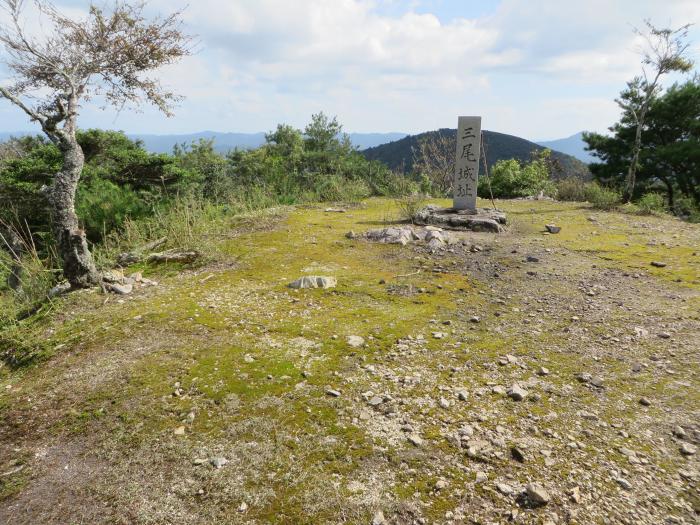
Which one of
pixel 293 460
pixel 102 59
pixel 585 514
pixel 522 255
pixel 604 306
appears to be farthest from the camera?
pixel 522 255

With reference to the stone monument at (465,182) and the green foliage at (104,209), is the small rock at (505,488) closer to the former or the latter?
the stone monument at (465,182)

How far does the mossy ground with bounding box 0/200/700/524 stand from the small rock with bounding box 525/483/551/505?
0.04 meters

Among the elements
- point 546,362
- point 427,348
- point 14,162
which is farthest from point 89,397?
point 14,162

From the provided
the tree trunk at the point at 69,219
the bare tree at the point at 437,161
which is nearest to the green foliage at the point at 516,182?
the bare tree at the point at 437,161

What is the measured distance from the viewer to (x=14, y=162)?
848 cm

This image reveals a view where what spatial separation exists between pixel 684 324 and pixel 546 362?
161cm

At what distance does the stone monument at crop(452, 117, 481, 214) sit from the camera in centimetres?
796

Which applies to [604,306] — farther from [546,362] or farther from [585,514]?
[585,514]

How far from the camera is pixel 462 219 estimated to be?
24.0ft

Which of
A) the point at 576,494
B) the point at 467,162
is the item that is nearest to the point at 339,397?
the point at 576,494

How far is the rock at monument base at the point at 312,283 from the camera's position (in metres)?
4.34

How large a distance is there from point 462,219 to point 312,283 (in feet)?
13.2

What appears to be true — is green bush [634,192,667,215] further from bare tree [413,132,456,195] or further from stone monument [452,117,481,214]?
bare tree [413,132,456,195]

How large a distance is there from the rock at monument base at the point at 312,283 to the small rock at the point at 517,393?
2.29 meters
